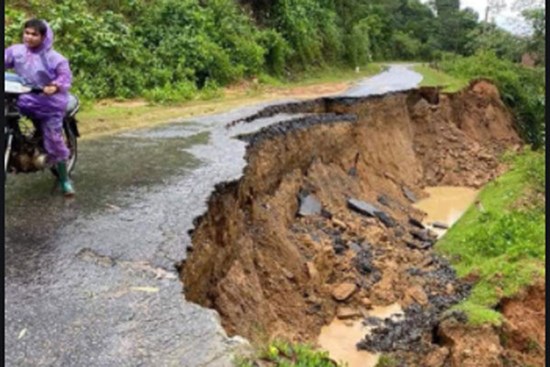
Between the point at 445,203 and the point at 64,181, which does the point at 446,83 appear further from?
the point at 64,181

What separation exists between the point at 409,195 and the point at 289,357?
13.1m

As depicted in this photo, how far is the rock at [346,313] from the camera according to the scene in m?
8.25

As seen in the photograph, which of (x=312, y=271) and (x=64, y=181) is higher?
(x=64, y=181)

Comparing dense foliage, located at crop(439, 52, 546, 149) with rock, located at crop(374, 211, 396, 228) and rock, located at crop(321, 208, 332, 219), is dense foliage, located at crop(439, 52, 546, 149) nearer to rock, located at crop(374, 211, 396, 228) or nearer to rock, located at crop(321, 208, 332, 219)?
rock, located at crop(374, 211, 396, 228)

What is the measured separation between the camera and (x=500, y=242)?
10.3 meters

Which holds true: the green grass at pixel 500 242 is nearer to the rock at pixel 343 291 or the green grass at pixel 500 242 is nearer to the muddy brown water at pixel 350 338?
the muddy brown water at pixel 350 338

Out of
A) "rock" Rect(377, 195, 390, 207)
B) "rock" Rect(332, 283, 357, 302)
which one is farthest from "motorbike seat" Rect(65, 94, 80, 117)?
"rock" Rect(377, 195, 390, 207)

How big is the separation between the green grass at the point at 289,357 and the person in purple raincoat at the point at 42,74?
3.00 metres

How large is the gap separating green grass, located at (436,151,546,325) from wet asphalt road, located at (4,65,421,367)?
3.63 meters

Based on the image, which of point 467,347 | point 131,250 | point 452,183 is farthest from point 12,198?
point 452,183

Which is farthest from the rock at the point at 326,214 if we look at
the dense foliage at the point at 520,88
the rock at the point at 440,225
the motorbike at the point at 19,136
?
the dense foliage at the point at 520,88

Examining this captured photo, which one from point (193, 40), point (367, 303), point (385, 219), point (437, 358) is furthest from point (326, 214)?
point (193, 40)

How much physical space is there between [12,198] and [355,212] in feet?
23.3

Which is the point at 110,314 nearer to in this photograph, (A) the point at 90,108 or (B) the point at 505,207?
(A) the point at 90,108
